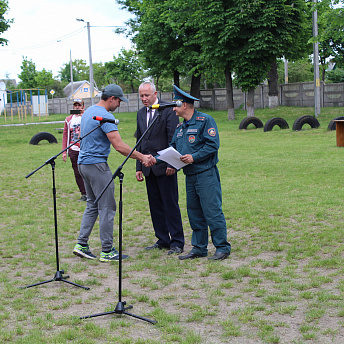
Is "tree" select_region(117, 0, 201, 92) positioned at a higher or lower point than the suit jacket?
higher

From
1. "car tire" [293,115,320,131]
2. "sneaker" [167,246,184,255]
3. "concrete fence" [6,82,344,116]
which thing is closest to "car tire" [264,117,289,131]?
"car tire" [293,115,320,131]

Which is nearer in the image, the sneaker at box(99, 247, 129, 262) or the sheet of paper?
the sheet of paper

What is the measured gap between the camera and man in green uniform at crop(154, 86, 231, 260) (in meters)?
6.18

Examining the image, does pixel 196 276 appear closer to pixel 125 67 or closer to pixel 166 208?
pixel 166 208

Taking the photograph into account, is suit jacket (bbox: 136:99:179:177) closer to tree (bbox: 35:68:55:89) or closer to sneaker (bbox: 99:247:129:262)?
sneaker (bbox: 99:247:129:262)

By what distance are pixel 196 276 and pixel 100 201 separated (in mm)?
1647

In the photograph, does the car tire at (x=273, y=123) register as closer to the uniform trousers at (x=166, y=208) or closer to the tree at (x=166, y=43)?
the tree at (x=166, y=43)

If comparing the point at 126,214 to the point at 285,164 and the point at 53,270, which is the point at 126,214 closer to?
the point at 53,270

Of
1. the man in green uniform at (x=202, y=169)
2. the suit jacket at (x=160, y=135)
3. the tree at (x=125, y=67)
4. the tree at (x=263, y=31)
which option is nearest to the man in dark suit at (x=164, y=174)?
the suit jacket at (x=160, y=135)

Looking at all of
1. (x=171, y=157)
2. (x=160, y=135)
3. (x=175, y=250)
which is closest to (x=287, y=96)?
(x=160, y=135)

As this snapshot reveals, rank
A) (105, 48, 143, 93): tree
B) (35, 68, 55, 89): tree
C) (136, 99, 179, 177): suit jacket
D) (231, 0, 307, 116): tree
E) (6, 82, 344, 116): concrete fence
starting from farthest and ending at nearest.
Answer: (35, 68, 55, 89): tree
(105, 48, 143, 93): tree
(6, 82, 344, 116): concrete fence
(231, 0, 307, 116): tree
(136, 99, 179, 177): suit jacket

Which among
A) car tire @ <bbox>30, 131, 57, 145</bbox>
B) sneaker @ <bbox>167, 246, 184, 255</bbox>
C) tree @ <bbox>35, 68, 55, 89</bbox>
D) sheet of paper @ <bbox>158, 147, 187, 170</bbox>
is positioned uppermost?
tree @ <bbox>35, 68, 55, 89</bbox>

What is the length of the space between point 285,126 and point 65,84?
10118cm

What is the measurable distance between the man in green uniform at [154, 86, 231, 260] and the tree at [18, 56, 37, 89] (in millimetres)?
81175
